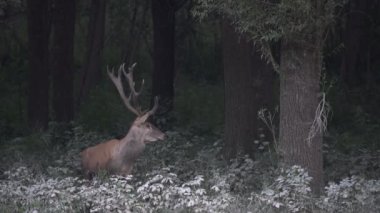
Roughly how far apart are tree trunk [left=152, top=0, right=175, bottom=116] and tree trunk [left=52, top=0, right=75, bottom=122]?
199 cm

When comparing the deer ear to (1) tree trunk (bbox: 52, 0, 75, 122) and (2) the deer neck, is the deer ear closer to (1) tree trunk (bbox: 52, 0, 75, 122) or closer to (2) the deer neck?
(2) the deer neck

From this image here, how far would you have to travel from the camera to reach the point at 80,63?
33.8m

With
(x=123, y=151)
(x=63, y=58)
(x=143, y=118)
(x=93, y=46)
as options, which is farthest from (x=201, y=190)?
(x=93, y=46)

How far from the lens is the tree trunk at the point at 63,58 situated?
18.4 metres

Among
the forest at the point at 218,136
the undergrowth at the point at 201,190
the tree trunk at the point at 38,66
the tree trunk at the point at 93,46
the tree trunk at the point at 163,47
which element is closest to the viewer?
the undergrowth at the point at 201,190

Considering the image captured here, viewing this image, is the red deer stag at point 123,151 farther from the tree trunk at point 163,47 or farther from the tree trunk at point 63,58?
the tree trunk at point 163,47

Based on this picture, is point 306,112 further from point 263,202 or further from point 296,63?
point 263,202

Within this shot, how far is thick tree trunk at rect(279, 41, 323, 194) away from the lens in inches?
430

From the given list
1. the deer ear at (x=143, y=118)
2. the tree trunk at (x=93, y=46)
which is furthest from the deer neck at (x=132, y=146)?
the tree trunk at (x=93, y=46)

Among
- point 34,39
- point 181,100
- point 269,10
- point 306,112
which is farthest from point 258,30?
point 181,100

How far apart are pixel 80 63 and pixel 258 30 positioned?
2348 cm

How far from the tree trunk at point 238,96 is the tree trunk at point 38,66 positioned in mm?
5748

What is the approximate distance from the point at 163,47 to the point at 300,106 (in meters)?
9.20

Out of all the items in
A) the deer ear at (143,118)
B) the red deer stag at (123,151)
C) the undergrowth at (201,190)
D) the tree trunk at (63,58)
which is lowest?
the undergrowth at (201,190)
